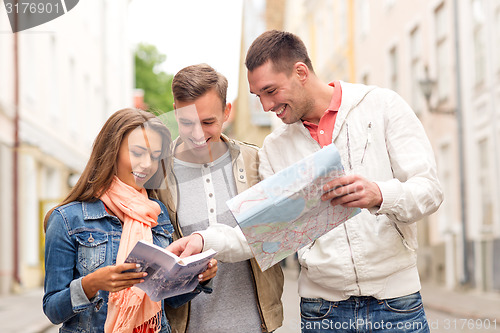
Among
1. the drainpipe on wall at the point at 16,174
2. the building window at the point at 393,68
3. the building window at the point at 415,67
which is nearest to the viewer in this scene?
the drainpipe on wall at the point at 16,174

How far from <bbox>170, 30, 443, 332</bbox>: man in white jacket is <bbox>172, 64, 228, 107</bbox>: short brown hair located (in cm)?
13

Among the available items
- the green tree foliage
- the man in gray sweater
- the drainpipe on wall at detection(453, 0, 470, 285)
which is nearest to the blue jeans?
the man in gray sweater

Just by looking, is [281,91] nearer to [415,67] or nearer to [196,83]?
[196,83]

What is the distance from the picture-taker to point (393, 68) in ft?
63.7

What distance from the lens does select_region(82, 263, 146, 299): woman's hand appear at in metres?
2.39

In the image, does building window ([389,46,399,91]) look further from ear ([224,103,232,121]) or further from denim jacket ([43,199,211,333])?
denim jacket ([43,199,211,333])

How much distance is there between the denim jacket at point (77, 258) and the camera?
2.53 m

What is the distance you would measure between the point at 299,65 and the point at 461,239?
1200cm

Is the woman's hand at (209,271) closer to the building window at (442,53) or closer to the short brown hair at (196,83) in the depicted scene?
the short brown hair at (196,83)

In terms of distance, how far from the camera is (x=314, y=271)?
2.77 meters

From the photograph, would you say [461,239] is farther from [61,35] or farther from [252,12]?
[252,12]

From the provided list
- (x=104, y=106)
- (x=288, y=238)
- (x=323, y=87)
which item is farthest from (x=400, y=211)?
(x=104, y=106)

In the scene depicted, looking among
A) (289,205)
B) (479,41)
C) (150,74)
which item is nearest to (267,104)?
(289,205)

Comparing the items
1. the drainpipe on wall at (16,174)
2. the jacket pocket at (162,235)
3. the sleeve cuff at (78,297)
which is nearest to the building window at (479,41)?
the drainpipe on wall at (16,174)
